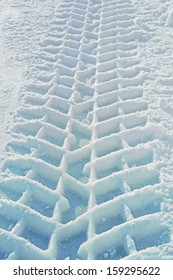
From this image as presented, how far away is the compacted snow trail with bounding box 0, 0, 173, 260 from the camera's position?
2463 mm

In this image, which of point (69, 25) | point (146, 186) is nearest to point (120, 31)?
point (69, 25)

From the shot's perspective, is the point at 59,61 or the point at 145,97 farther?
the point at 59,61

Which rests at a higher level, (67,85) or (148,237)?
(67,85)

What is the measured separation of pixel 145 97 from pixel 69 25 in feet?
5.03

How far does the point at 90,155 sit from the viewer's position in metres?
3.03

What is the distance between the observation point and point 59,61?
3.99 m

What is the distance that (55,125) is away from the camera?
3.30 metres

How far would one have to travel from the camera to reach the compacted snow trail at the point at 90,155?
97.0 inches

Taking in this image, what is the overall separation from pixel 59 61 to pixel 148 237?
201 cm
